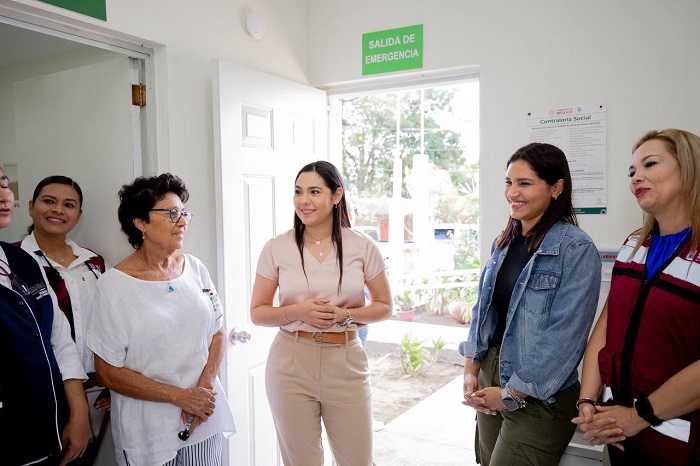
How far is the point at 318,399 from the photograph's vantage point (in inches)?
77.2

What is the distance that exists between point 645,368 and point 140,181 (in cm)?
172

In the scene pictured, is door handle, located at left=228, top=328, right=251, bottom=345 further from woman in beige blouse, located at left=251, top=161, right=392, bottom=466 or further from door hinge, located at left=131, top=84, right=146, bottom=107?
door hinge, located at left=131, top=84, right=146, bottom=107

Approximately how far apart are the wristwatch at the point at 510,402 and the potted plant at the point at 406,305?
473 cm

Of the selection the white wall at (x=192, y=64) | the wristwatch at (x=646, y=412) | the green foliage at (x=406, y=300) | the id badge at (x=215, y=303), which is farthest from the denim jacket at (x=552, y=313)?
the green foliage at (x=406, y=300)

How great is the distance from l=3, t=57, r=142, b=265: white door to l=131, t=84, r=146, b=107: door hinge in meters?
0.02

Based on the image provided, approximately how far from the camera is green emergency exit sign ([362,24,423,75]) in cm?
275

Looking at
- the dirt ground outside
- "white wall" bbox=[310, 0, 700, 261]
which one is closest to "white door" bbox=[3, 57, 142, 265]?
"white wall" bbox=[310, 0, 700, 261]

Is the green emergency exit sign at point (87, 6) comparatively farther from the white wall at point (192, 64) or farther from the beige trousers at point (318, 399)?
the beige trousers at point (318, 399)

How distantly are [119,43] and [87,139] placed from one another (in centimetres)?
52

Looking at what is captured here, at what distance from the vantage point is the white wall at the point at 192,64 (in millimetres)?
2182

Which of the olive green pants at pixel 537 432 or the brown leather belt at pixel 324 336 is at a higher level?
the brown leather belt at pixel 324 336

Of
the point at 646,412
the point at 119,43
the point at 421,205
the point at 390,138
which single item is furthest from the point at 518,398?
the point at 390,138

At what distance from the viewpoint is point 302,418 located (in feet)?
6.41

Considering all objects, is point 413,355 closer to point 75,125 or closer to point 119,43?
point 75,125
